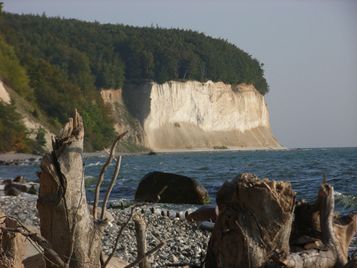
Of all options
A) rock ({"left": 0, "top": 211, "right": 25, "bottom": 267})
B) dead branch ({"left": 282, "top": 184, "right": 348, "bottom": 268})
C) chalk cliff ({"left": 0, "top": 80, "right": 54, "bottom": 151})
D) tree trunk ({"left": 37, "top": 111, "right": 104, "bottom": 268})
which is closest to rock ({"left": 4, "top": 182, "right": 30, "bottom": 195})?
rock ({"left": 0, "top": 211, "right": 25, "bottom": 267})

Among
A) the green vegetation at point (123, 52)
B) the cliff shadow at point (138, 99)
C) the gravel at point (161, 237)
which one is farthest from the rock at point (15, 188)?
the cliff shadow at point (138, 99)

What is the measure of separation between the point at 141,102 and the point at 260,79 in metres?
37.2

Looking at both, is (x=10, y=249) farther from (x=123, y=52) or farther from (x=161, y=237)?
(x=123, y=52)

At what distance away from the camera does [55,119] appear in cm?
7756

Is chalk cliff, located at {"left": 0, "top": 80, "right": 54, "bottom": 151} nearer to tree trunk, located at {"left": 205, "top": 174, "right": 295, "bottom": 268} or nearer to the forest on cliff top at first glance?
the forest on cliff top

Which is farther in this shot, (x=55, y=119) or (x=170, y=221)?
(x=55, y=119)

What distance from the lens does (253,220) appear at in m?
4.20

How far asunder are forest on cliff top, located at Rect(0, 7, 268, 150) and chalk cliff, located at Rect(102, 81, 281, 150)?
3202 mm

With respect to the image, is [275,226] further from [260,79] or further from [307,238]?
[260,79]

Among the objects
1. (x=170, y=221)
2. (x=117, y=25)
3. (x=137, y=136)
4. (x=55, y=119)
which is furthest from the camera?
(x=117, y=25)

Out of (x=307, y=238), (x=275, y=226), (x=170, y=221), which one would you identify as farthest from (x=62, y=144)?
(x=170, y=221)

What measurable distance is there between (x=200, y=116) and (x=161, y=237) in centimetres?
9551

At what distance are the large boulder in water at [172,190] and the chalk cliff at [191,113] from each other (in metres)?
83.9

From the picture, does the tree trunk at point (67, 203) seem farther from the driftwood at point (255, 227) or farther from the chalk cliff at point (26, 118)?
the chalk cliff at point (26, 118)
